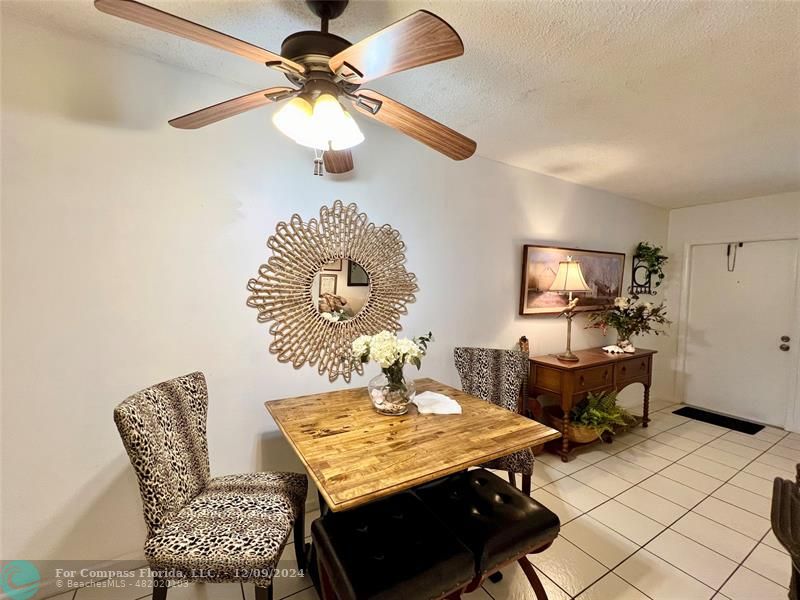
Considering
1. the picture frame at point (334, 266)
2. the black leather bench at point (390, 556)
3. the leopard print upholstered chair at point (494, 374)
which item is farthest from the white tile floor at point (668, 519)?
the picture frame at point (334, 266)

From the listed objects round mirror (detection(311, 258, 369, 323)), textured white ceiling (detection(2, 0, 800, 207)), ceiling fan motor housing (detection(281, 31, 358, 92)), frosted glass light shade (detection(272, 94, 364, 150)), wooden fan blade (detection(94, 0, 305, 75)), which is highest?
textured white ceiling (detection(2, 0, 800, 207))

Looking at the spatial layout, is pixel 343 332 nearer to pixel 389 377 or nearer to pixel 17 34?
pixel 389 377

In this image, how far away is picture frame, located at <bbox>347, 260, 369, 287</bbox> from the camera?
2191mm

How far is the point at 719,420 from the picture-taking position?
379cm

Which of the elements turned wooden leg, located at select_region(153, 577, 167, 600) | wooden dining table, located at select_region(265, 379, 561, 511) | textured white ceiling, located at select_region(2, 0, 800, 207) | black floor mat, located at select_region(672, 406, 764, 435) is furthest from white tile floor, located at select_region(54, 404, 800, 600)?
textured white ceiling, located at select_region(2, 0, 800, 207)

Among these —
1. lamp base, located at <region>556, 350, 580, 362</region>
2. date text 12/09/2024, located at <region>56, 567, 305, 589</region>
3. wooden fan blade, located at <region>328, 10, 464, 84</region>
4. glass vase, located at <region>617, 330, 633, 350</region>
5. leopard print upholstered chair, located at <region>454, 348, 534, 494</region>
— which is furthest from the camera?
glass vase, located at <region>617, 330, 633, 350</region>

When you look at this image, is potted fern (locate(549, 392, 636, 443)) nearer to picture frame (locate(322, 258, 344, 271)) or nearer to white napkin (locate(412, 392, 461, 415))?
white napkin (locate(412, 392, 461, 415))

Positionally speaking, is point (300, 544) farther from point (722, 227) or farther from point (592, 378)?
point (722, 227)

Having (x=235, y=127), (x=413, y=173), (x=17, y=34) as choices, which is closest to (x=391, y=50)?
(x=235, y=127)

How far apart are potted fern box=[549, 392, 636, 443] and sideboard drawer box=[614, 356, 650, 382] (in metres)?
0.25

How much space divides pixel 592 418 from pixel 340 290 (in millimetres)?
2414

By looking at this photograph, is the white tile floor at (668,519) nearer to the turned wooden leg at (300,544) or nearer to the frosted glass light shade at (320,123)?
the turned wooden leg at (300,544)

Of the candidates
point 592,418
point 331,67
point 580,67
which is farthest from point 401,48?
point 592,418

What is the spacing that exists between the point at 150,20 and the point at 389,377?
1516mm
